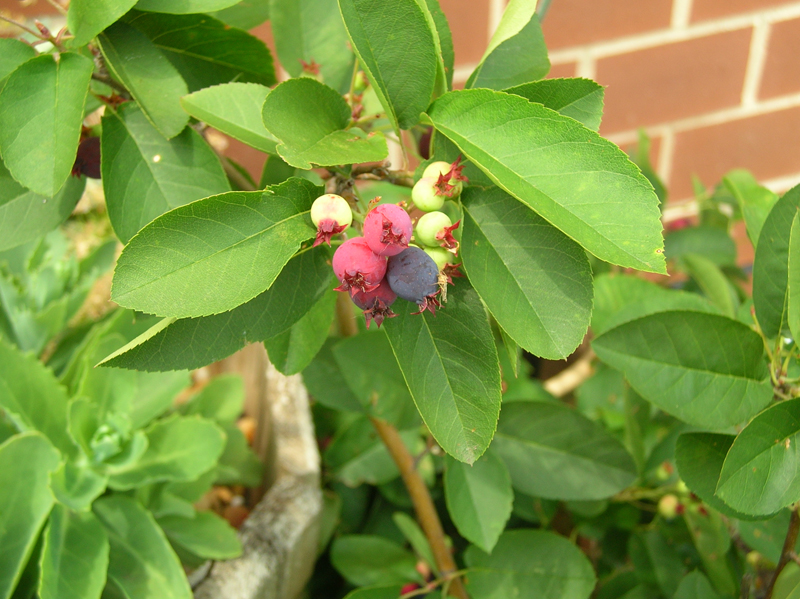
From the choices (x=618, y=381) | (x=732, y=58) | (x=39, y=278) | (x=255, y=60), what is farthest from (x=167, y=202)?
(x=732, y=58)

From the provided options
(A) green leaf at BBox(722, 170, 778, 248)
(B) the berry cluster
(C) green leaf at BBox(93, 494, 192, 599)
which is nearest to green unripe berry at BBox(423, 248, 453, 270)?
(B) the berry cluster

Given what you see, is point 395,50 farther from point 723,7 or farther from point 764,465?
point 723,7

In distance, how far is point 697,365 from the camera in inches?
20.2

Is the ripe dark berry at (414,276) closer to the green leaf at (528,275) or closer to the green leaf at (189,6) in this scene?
the green leaf at (528,275)

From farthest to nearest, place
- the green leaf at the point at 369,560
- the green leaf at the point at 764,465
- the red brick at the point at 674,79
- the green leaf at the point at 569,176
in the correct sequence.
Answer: the red brick at the point at 674,79
the green leaf at the point at 369,560
the green leaf at the point at 764,465
the green leaf at the point at 569,176

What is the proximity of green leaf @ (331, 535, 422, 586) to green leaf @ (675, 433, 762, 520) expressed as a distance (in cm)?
45

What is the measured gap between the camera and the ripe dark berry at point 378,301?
392 millimetres

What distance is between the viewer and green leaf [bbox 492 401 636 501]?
0.66 m

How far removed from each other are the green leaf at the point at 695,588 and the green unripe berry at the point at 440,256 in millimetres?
445

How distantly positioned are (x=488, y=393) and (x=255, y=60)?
0.34 metres

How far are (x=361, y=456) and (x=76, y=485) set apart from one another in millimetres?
369

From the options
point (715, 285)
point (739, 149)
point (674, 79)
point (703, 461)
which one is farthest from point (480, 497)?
point (739, 149)

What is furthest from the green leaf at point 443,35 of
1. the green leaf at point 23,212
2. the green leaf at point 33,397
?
the green leaf at point 33,397


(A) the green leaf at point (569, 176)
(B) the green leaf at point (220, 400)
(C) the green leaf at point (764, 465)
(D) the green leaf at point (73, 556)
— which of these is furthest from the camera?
(B) the green leaf at point (220, 400)
